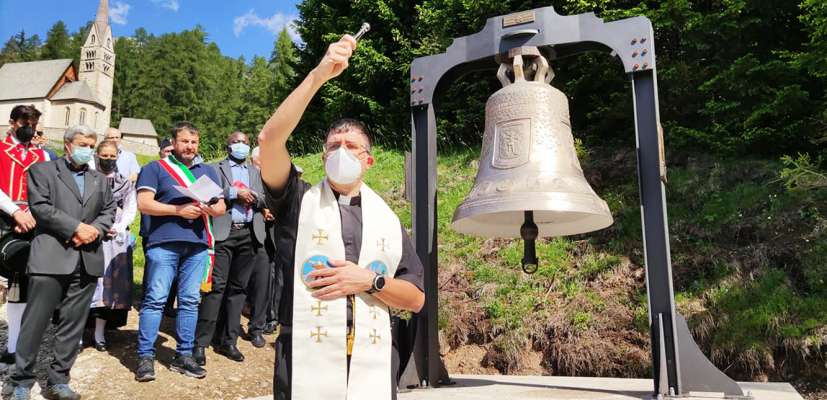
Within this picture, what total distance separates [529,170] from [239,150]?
134 inches

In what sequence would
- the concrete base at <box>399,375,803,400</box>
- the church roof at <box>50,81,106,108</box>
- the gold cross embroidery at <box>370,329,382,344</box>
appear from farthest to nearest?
the church roof at <box>50,81,106,108</box> → the concrete base at <box>399,375,803,400</box> → the gold cross embroidery at <box>370,329,382,344</box>

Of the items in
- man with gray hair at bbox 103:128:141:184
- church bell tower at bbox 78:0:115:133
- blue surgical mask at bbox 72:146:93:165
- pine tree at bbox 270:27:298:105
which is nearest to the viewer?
blue surgical mask at bbox 72:146:93:165

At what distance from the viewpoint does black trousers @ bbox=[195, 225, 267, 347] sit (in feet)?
16.9

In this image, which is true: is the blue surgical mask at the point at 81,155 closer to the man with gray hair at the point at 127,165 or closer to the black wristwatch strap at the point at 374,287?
the man with gray hair at the point at 127,165

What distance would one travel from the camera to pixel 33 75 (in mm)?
58125

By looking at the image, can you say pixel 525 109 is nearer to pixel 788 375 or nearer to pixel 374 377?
pixel 374 377

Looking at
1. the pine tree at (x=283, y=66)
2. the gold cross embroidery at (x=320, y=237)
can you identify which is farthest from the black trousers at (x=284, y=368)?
the pine tree at (x=283, y=66)

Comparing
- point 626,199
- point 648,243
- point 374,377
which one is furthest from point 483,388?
point 626,199

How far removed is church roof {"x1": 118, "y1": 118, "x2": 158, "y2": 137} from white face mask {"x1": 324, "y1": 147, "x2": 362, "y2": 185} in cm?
5646

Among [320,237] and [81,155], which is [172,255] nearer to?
[81,155]

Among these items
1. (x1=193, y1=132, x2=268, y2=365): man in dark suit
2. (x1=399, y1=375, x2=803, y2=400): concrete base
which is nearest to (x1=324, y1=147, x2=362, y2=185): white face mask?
(x1=399, y1=375, x2=803, y2=400): concrete base

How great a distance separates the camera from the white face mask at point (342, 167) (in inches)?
80.6

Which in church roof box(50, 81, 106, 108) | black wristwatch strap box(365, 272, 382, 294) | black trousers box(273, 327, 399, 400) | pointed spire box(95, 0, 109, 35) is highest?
pointed spire box(95, 0, 109, 35)

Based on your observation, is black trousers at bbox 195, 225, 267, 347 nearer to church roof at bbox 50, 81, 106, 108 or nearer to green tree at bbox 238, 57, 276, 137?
green tree at bbox 238, 57, 276, 137
